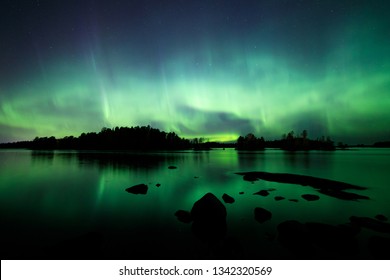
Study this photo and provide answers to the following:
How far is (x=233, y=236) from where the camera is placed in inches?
445

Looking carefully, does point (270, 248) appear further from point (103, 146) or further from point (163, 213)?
point (103, 146)

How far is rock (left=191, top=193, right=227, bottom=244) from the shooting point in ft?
36.7

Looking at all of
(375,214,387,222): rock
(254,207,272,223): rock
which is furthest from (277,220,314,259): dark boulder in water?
(375,214,387,222): rock

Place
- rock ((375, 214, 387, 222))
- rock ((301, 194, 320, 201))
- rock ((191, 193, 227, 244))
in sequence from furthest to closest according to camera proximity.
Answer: rock ((301, 194, 320, 201))
rock ((375, 214, 387, 222))
rock ((191, 193, 227, 244))

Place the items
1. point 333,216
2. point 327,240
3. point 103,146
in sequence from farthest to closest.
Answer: point 103,146, point 333,216, point 327,240

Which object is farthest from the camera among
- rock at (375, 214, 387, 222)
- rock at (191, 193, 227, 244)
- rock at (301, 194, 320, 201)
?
rock at (301, 194, 320, 201)

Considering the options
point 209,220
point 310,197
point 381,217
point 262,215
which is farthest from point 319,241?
point 310,197

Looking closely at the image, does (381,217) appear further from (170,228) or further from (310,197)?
(170,228)

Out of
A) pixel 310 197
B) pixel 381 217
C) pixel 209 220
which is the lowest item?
pixel 381 217

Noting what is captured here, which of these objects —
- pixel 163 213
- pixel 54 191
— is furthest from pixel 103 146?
pixel 163 213

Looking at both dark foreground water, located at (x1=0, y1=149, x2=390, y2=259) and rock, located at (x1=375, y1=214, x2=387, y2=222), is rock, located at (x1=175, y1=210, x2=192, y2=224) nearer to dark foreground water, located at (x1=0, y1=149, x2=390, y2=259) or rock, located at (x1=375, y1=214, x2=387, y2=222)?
dark foreground water, located at (x1=0, y1=149, x2=390, y2=259)

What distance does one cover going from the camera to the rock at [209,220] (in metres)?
11.2

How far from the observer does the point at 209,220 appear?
1271 cm

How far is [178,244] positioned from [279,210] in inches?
352
